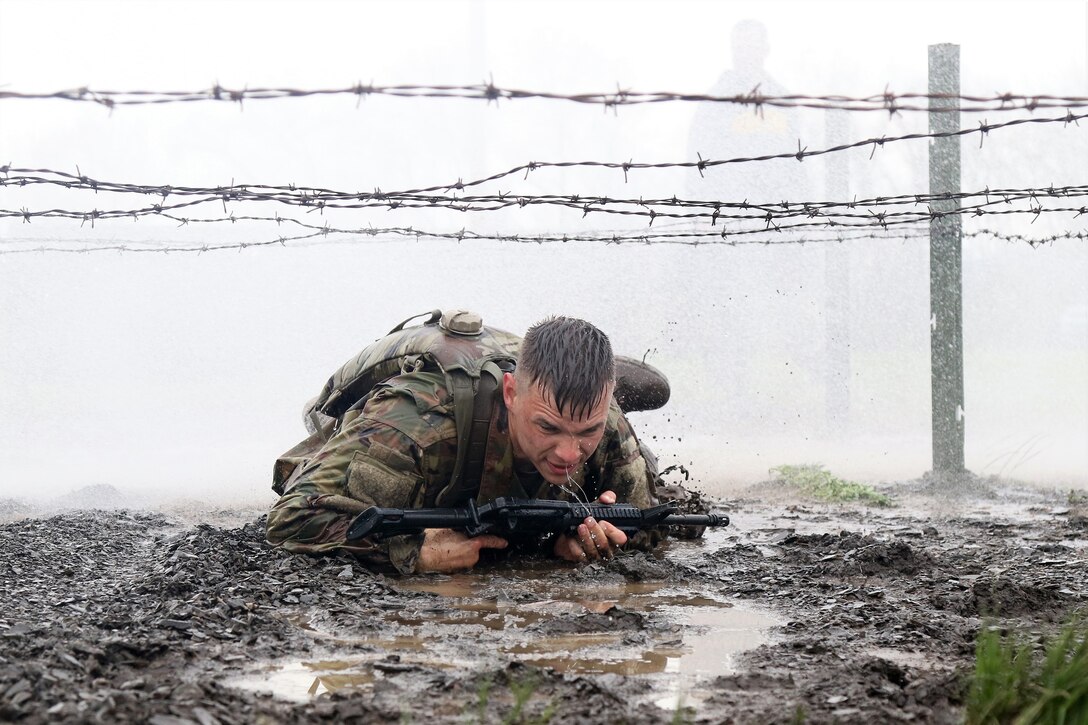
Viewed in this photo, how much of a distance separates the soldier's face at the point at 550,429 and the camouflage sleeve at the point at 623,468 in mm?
663

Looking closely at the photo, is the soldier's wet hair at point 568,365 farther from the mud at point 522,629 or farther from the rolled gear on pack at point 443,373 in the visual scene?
the mud at point 522,629

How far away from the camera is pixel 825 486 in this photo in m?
8.30

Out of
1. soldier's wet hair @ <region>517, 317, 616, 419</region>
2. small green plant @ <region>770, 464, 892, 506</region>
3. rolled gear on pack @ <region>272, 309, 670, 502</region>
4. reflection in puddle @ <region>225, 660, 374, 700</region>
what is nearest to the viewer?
reflection in puddle @ <region>225, 660, 374, 700</region>

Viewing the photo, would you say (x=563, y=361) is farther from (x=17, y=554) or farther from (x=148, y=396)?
(x=148, y=396)

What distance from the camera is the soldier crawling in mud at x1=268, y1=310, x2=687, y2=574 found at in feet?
13.9

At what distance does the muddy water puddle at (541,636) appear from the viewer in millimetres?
2885

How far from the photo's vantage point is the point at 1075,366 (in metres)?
19.0

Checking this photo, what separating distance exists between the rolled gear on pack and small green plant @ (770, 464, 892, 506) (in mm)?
2417

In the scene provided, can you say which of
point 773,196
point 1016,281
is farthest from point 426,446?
point 1016,281

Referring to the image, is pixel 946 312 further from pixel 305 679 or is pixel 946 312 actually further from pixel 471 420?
pixel 305 679

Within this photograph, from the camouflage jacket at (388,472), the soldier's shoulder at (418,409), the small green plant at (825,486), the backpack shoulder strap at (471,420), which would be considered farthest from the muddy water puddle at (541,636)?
the small green plant at (825,486)

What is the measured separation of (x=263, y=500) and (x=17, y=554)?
4.57 metres

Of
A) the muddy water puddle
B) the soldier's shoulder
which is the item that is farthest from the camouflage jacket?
the muddy water puddle

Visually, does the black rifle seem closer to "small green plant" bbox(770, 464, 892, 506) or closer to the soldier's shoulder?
the soldier's shoulder
